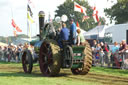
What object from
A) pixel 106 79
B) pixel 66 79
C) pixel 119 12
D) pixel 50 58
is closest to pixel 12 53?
pixel 50 58

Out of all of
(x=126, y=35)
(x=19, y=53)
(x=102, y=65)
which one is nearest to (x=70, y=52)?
(x=102, y=65)

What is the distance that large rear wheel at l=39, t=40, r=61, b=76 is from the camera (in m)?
10.4

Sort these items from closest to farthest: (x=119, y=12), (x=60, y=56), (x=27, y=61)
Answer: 1. (x=60, y=56)
2. (x=27, y=61)
3. (x=119, y=12)

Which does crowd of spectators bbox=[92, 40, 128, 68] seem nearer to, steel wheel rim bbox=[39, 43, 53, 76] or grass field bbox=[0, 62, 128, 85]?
grass field bbox=[0, 62, 128, 85]

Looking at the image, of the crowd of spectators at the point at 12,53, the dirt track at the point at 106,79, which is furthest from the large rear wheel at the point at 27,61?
the crowd of spectators at the point at 12,53

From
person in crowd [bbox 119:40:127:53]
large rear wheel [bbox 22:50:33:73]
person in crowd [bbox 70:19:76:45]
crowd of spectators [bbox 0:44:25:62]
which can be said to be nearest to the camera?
person in crowd [bbox 70:19:76:45]

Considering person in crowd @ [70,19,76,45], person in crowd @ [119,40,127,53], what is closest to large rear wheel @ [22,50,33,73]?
person in crowd @ [70,19,76,45]

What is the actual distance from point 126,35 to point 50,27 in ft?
32.7

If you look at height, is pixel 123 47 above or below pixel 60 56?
above

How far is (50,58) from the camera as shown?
429 inches

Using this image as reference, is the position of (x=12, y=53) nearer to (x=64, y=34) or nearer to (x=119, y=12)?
(x=64, y=34)

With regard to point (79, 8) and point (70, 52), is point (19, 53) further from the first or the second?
point (70, 52)

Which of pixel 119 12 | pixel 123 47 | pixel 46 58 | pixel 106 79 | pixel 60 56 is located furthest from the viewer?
pixel 119 12

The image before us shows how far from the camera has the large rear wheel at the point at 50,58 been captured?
1040 cm
